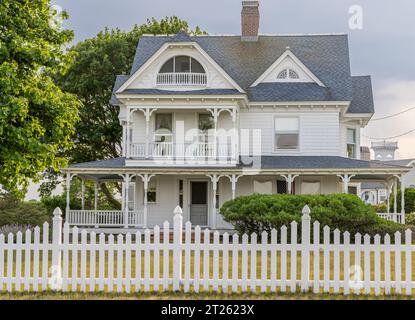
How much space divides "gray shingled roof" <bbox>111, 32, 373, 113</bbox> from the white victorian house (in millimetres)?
89

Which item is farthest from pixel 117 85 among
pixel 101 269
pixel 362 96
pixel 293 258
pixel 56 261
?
pixel 293 258

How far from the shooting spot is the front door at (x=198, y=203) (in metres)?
29.0

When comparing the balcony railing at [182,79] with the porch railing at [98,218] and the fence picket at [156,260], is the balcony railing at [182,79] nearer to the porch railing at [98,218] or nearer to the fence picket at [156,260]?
the porch railing at [98,218]

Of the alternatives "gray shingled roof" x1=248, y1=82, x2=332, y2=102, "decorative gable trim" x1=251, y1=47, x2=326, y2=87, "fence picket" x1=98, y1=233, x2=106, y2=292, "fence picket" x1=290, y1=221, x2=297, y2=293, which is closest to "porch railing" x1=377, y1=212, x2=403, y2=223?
"gray shingled roof" x1=248, y1=82, x2=332, y2=102

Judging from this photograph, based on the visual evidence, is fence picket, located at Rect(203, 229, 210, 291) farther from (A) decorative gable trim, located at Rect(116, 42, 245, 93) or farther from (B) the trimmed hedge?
(A) decorative gable trim, located at Rect(116, 42, 245, 93)

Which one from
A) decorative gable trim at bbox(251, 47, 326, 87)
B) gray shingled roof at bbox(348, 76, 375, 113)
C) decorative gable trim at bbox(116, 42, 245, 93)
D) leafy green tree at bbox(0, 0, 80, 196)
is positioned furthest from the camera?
gray shingled roof at bbox(348, 76, 375, 113)

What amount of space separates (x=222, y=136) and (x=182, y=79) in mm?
3070

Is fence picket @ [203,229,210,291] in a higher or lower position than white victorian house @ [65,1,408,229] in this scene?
lower

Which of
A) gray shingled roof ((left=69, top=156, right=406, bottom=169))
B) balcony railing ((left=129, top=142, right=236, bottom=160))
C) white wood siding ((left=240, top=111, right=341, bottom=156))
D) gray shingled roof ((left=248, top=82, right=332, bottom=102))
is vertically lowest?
gray shingled roof ((left=69, top=156, right=406, bottom=169))

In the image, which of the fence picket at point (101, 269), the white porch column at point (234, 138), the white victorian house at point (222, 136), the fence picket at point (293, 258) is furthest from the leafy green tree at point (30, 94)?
the white porch column at point (234, 138)

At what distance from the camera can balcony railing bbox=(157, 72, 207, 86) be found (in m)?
28.1

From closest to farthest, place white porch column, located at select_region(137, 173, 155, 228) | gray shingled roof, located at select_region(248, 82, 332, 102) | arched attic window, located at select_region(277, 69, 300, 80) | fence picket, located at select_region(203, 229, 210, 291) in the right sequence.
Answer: fence picket, located at select_region(203, 229, 210, 291), white porch column, located at select_region(137, 173, 155, 228), gray shingled roof, located at select_region(248, 82, 332, 102), arched attic window, located at select_region(277, 69, 300, 80)

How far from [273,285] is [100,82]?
30082mm

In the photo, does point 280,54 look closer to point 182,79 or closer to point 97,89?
point 182,79
